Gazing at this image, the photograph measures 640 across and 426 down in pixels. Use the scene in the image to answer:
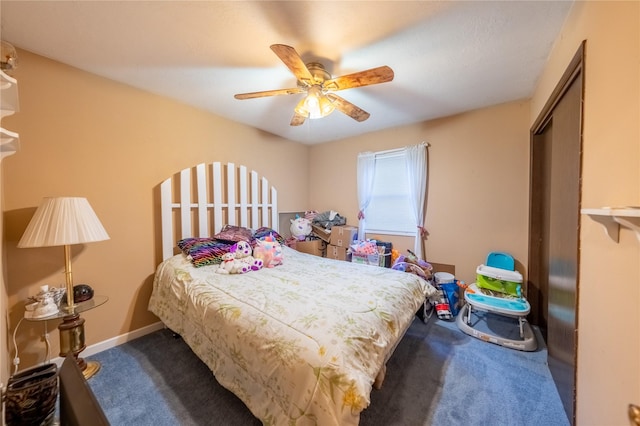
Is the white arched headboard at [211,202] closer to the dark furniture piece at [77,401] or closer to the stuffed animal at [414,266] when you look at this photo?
the dark furniture piece at [77,401]

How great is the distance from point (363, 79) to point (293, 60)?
1.61 ft

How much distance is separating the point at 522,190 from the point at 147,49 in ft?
12.0

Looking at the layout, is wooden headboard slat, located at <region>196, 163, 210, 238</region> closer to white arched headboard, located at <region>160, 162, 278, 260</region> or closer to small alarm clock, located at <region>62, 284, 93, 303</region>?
white arched headboard, located at <region>160, 162, 278, 260</region>

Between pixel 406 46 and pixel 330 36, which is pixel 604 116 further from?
pixel 330 36

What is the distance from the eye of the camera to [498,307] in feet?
7.02

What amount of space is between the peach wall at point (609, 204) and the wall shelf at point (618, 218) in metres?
0.04

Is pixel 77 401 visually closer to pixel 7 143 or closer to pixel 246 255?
pixel 7 143

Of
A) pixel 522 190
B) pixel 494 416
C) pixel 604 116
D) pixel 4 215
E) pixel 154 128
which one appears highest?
pixel 154 128

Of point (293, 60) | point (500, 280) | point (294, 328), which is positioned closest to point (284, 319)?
point (294, 328)

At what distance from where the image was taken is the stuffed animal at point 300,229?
3650 millimetres

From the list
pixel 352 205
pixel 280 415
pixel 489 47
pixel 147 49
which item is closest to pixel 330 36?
pixel 489 47

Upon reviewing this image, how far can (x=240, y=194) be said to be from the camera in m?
3.08

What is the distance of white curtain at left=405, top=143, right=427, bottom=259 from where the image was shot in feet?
9.91

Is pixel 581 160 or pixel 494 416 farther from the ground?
pixel 581 160
